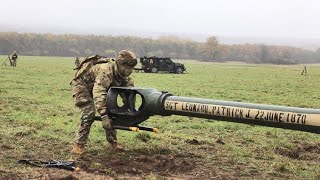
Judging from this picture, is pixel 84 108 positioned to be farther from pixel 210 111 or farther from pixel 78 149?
pixel 210 111

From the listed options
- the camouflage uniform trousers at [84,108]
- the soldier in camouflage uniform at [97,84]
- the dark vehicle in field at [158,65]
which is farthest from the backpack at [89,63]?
the dark vehicle in field at [158,65]

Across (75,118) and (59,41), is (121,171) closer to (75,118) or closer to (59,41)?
(75,118)

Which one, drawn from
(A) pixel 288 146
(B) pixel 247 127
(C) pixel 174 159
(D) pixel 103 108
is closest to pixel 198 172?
(C) pixel 174 159

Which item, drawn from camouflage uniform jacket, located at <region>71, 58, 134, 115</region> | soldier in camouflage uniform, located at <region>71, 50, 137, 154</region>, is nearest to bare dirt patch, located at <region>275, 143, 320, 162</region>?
soldier in camouflage uniform, located at <region>71, 50, 137, 154</region>

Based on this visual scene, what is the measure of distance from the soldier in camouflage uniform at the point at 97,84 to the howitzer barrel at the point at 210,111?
199 mm

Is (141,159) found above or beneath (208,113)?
beneath

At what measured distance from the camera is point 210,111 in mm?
6496

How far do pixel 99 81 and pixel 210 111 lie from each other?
6.89ft

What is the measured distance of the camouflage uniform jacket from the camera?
7641 millimetres

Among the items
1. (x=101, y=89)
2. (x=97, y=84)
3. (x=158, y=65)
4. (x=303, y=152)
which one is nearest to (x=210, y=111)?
(x=101, y=89)

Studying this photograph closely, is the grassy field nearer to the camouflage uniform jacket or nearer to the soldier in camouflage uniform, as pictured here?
the soldier in camouflage uniform

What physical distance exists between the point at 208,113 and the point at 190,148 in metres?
2.66

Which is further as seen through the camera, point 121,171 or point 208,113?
point 121,171

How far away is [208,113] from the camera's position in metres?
6.54
